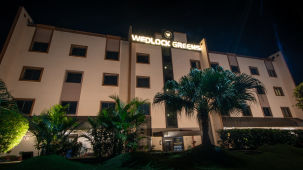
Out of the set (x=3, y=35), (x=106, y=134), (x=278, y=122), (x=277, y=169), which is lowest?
(x=277, y=169)

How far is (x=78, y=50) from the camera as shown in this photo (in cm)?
1681

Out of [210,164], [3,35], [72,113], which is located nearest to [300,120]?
[210,164]

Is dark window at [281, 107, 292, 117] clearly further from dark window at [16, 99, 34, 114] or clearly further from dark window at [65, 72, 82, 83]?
dark window at [16, 99, 34, 114]

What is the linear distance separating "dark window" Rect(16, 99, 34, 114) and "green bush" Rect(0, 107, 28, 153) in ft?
21.9

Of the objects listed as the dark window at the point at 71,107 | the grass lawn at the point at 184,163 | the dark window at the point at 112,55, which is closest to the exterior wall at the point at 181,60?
the dark window at the point at 112,55

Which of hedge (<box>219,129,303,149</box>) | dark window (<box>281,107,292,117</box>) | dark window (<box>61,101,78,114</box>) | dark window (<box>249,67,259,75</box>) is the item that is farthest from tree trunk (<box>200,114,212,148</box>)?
dark window (<box>281,107,292,117</box>)

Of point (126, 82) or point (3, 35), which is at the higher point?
point (3, 35)

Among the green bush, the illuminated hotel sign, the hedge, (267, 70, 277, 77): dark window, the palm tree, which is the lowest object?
the hedge

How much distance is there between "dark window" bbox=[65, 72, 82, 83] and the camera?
15.2m

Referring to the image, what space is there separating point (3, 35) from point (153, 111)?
1666 centimetres

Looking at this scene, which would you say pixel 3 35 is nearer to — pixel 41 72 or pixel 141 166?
pixel 41 72

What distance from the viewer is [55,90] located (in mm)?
14336

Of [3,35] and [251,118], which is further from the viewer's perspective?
[251,118]

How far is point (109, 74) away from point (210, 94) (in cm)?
1169
